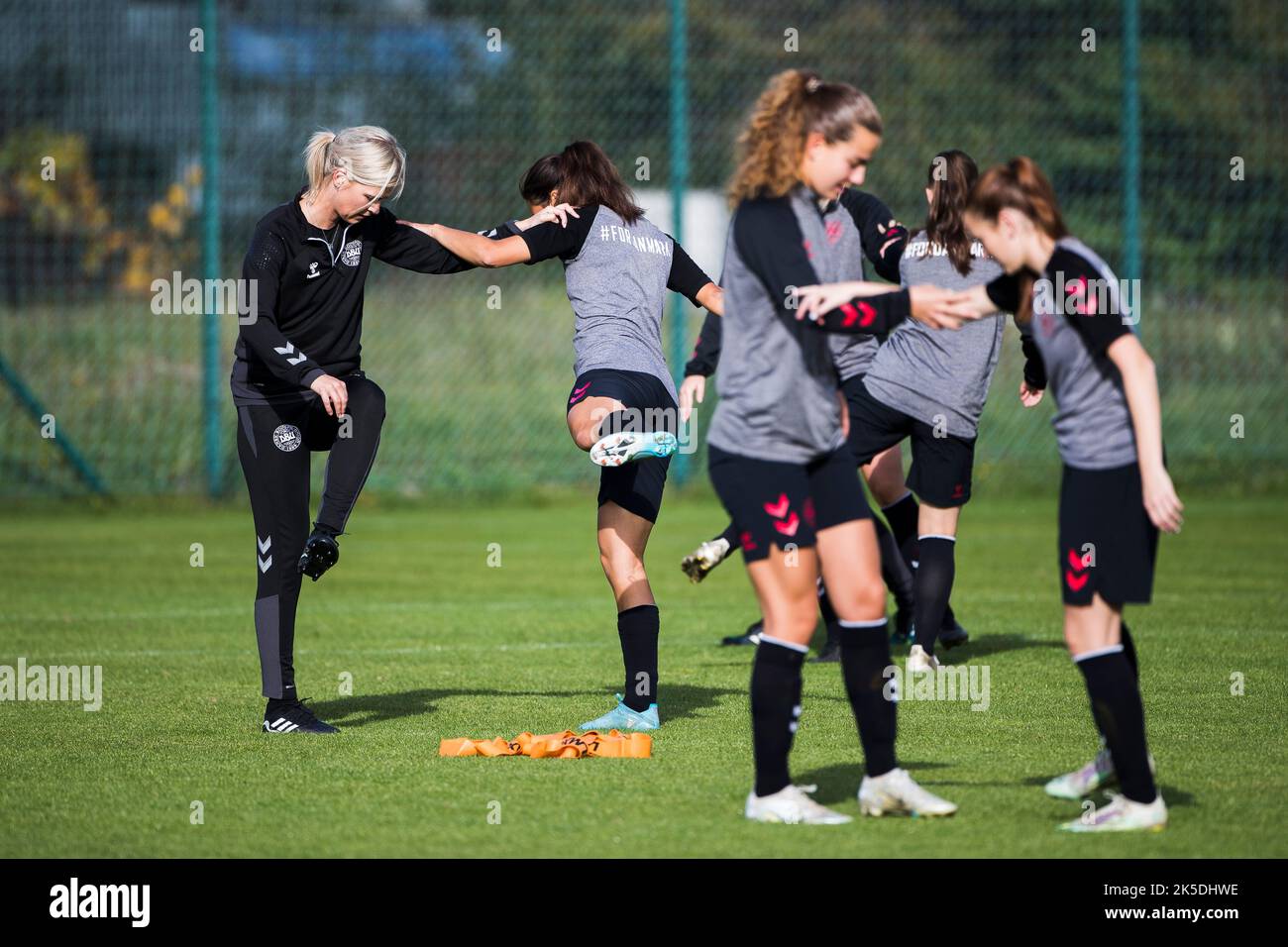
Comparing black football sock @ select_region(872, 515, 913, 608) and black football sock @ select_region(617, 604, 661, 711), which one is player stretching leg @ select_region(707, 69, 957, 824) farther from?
black football sock @ select_region(872, 515, 913, 608)

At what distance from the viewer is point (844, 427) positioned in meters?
5.09

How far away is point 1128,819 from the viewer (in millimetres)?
4887

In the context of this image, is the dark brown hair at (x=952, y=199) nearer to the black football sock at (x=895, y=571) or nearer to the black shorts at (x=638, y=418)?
the black shorts at (x=638, y=418)

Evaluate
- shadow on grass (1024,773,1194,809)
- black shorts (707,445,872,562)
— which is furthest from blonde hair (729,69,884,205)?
shadow on grass (1024,773,1194,809)

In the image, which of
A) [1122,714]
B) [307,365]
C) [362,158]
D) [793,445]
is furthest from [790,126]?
[307,365]

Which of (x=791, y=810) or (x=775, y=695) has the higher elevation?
(x=775, y=695)

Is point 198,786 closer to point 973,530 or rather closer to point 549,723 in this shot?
point 549,723

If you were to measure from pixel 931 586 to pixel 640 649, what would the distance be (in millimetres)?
1698

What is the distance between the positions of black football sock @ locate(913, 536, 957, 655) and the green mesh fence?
10.0 meters

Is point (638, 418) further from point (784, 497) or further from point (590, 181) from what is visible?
point (784, 497)

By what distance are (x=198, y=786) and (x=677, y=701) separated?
2.29 m

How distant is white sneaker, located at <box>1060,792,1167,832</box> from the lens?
4.89 metres

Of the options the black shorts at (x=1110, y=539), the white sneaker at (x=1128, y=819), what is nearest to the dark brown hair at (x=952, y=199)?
the black shorts at (x=1110, y=539)

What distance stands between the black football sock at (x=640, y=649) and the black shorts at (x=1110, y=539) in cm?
223
